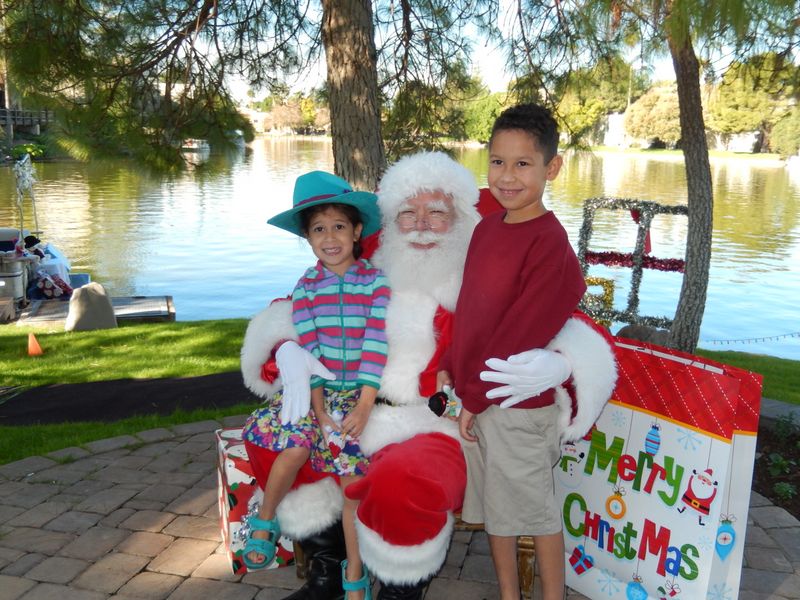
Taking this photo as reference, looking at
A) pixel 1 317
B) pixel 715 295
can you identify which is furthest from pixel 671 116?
pixel 1 317

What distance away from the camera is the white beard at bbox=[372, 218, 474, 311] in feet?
8.39

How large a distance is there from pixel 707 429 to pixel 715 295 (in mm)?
13389

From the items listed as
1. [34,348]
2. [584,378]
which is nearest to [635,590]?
[584,378]

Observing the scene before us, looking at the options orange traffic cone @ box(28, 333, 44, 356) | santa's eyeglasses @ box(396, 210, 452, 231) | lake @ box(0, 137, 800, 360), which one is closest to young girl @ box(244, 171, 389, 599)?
santa's eyeglasses @ box(396, 210, 452, 231)

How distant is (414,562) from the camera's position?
2170mm

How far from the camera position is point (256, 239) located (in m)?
19.9

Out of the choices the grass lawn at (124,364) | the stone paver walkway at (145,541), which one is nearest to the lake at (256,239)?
the grass lawn at (124,364)

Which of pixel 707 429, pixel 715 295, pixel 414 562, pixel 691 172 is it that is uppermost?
pixel 691 172

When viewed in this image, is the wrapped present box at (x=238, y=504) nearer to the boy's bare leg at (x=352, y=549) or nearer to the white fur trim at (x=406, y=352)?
the boy's bare leg at (x=352, y=549)

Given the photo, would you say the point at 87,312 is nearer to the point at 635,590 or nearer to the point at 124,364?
the point at 124,364

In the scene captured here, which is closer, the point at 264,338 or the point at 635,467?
the point at 635,467

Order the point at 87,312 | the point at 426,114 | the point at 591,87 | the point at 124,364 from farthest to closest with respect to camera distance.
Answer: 1. the point at 87,312
2. the point at 124,364
3. the point at 426,114
4. the point at 591,87

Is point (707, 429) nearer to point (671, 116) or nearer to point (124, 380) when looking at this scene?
point (124, 380)

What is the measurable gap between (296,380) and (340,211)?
0.67 metres
